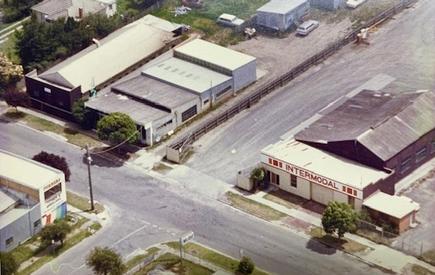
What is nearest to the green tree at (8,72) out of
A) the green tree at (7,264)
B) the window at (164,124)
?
the window at (164,124)

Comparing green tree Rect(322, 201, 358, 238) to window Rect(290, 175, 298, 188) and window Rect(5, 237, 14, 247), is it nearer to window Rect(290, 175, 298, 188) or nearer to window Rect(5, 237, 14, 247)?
window Rect(290, 175, 298, 188)

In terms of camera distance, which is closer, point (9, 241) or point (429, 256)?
point (429, 256)

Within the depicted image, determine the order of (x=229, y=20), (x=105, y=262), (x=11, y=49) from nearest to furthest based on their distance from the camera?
(x=105, y=262)
(x=11, y=49)
(x=229, y=20)

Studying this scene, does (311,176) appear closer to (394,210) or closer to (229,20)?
(394,210)

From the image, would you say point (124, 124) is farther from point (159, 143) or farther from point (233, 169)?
point (233, 169)

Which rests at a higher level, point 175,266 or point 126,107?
point 126,107

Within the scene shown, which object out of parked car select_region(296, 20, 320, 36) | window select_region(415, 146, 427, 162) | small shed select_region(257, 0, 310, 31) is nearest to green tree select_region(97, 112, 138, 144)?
window select_region(415, 146, 427, 162)

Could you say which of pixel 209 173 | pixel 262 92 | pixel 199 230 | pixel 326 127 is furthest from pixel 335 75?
pixel 199 230

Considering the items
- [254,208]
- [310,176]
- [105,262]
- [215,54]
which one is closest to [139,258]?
[105,262]
